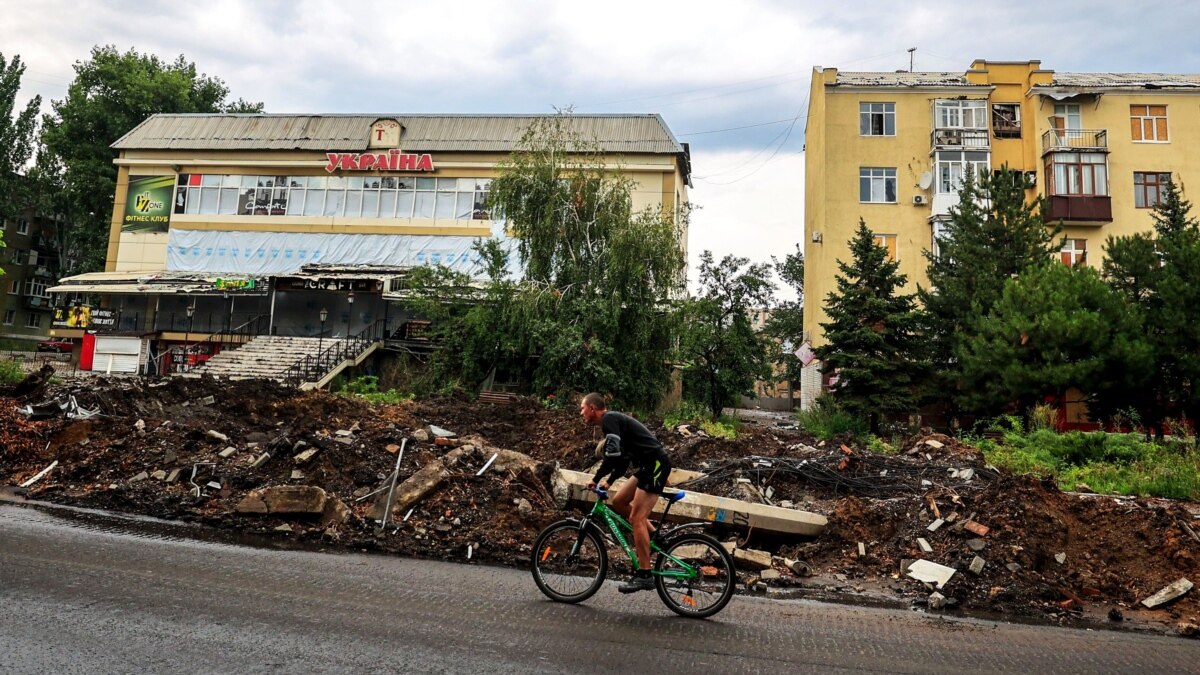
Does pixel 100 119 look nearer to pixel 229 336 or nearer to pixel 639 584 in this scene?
pixel 229 336

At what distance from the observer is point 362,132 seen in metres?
41.8

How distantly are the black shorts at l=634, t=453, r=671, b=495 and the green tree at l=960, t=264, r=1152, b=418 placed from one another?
19.6m

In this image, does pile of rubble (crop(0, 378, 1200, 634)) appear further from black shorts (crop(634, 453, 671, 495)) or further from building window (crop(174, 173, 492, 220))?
building window (crop(174, 173, 492, 220))

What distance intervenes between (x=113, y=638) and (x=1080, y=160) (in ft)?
136

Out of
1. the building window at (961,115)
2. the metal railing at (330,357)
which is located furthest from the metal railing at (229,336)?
the building window at (961,115)

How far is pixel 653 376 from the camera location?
90.6 ft

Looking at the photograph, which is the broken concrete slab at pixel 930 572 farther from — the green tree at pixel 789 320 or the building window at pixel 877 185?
the green tree at pixel 789 320

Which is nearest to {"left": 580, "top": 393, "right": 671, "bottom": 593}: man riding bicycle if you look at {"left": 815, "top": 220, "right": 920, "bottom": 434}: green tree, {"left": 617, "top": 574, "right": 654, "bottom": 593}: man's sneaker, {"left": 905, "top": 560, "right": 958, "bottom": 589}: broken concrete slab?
{"left": 617, "top": 574, "right": 654, "bottom": 593}: man's sneaker

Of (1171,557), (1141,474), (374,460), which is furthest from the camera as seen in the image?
(1141,474)

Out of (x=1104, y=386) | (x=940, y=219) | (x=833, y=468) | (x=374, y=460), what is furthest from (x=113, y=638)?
(x=940, y=219)

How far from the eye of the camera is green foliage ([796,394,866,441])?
24.6 meters

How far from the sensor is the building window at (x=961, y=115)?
3653cm

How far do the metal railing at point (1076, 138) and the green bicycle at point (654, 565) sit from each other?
37.2 m

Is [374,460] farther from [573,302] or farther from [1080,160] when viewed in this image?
[1080,160]
